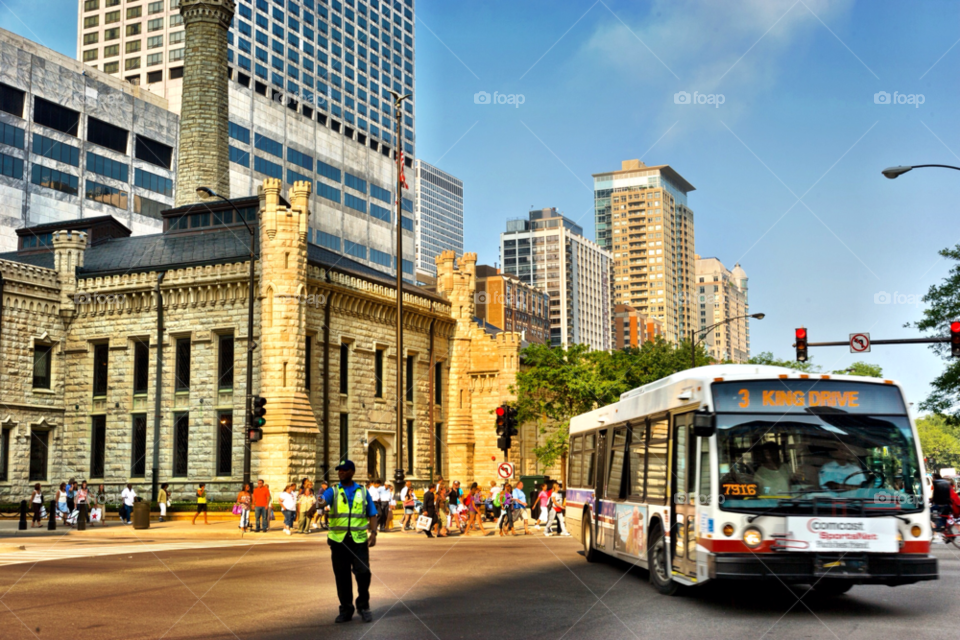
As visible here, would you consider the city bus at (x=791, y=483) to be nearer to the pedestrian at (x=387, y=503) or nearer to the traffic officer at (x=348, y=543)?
the traffic officer at (x=348, y=543)

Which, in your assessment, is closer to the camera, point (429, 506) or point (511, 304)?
point (429, 506)

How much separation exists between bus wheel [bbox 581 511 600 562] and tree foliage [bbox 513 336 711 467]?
27.5 metres

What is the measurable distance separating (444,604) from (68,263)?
118 feet

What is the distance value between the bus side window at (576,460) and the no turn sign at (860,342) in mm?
10933

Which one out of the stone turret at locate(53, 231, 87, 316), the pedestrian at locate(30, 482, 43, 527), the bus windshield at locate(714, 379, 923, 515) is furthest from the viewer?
the stone turret at locate(53, 231, 87, 316)

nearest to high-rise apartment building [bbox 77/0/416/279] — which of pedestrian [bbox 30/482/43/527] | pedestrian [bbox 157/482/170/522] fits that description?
pedestrian [bbox 157/482/170/522]

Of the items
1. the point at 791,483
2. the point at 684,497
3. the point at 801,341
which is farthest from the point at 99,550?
the point at 801,341

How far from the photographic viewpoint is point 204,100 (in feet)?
181

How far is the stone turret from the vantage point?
42531 millimetres

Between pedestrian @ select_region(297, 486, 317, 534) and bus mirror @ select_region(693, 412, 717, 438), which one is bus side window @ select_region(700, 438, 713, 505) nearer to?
bus mirror @ select_region(693, 412, 717, 438)

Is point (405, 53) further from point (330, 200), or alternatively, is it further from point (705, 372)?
point (705, 372)

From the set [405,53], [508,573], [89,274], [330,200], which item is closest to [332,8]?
[405,53]

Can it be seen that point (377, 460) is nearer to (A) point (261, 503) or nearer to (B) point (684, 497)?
(A) point (261, 503)

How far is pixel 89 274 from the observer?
42875 mm
